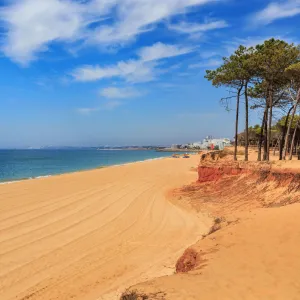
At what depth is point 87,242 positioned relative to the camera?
29.9 ft

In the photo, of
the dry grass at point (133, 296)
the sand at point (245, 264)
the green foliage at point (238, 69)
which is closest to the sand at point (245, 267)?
the sand at point (245, 264)

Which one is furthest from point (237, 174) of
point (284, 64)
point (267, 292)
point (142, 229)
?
point (267, 292)

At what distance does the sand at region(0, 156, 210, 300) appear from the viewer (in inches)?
252

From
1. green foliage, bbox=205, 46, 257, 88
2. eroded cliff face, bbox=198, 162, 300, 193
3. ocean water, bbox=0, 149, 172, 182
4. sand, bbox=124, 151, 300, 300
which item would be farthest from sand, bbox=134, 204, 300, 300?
ocean water, bbox=0, 149, 172, 182

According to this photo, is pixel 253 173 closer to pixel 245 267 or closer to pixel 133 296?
pixel 245 267

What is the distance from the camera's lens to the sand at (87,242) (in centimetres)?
639

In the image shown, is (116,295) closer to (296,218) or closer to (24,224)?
(296,218)

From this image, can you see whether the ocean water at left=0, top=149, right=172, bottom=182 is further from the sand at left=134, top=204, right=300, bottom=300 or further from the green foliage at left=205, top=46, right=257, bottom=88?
the sand at left=134, top=204, right=300, bottom=300

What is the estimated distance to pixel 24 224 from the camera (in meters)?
10.8

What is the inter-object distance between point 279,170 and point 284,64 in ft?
32.1

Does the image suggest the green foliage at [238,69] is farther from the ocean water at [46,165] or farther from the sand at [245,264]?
the ocean water at [46,165]

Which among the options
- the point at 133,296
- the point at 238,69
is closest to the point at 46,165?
the point at 238,69

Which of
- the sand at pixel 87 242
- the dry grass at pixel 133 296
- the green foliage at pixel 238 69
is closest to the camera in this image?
the dry grass at pixel 133 296

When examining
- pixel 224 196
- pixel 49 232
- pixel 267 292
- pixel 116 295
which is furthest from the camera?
pixel 224 196
